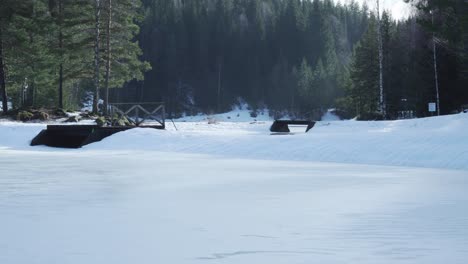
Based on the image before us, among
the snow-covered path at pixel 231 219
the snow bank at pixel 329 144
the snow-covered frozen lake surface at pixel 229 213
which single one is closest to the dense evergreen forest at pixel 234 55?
the snow bank at pixel 329 144

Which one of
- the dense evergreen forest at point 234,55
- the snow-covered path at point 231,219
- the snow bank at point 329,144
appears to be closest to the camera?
the snow-covered path at point 231,219

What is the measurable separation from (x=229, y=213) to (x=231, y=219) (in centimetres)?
31

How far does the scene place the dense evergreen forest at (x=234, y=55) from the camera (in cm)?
2847

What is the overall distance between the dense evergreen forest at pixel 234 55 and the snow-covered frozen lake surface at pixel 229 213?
1754 centimetres

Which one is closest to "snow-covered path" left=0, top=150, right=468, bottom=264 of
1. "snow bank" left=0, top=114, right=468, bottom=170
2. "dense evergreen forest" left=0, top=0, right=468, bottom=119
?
"snow bank" left=0, top=114, right=468, bottom=170

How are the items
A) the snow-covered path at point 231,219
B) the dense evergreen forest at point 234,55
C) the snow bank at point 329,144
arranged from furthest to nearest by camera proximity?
the dense evergreen forest at point 234,55
the snow bank at point 329,144
the snow-covered path at point 231,219

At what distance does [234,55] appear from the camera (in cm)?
9794

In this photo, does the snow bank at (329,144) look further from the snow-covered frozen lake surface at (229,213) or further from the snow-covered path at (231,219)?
the snow-covered path at (231,219)

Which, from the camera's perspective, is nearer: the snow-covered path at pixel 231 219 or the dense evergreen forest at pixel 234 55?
the snow-covered path at pixel 231 219

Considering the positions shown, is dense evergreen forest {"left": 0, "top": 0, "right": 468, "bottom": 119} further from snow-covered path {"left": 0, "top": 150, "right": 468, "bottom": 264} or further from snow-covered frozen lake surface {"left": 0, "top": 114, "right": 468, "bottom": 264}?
snow-covered path {"left": 0, "top": 150, "right": 468, "bottom": 264}

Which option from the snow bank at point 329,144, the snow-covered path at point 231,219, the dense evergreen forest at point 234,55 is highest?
the dense evergreen forest at point 234,55

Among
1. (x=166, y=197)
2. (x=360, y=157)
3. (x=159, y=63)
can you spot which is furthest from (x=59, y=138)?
(x=159, y=63)

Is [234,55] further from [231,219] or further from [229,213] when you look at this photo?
[231,219]

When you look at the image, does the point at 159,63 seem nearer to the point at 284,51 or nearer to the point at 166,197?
the point at 284,51
